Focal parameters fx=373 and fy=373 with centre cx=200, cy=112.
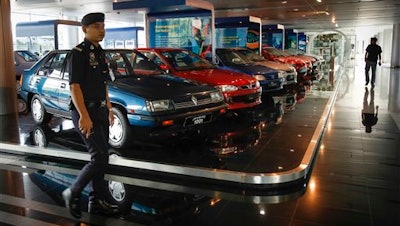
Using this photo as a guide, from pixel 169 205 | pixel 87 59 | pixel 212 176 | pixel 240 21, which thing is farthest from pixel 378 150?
pixel 240 21

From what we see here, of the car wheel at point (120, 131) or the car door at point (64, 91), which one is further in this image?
the car door at point (64, 91)

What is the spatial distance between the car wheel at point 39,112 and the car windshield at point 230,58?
16.6ft

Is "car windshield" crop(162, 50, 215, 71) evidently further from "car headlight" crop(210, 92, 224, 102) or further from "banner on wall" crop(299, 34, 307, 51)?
"banner on wall" crop(299, 34, 307, 51)

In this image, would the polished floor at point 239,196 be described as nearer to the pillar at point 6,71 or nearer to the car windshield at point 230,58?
the pillar at point 6,71

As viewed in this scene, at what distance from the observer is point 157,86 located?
5504mm

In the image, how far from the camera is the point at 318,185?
416 centimetres

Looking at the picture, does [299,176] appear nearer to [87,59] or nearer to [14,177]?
[87,59]

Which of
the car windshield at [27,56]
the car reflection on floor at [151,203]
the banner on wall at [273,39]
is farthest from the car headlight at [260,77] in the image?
the banner on wall at [273,39]

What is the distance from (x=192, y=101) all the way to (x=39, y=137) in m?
2.77

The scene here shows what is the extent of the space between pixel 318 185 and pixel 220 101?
2.37m

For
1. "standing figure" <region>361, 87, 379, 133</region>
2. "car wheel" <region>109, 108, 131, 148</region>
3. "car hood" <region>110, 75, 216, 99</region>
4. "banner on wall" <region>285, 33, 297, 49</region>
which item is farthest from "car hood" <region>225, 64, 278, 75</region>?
"banner on wall" <region>285, 33, 297, 49</region>

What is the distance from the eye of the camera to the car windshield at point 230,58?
34.2ft

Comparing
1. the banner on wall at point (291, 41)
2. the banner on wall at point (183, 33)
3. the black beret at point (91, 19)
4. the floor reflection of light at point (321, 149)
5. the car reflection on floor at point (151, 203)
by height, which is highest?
the banner on wall at point (291, 41)

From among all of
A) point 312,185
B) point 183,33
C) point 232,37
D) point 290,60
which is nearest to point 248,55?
point 183,33
